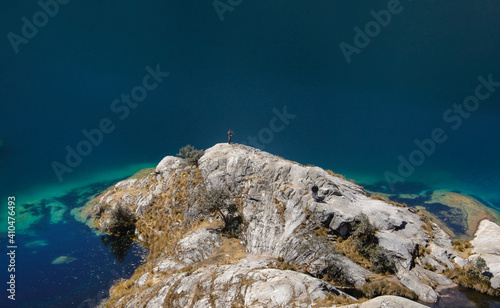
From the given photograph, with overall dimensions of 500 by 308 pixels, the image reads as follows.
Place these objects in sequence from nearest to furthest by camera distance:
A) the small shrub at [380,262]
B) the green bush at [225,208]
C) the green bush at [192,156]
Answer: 1. the small shrub at [380,262]
2. the green bush at [225,208]
3. the green bush at [192,156]

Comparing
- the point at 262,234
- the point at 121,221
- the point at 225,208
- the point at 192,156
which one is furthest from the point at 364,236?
the point at 121,221

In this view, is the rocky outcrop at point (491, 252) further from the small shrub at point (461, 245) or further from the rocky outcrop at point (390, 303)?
the rocky outcrop at point (390, 303)

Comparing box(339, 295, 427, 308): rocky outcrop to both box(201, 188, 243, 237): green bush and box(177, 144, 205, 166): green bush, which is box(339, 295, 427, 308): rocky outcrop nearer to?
box(201, 188, 243, 237): green bush

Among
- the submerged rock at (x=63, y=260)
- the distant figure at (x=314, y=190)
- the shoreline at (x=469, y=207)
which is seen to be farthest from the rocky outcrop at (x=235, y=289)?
the shoreline at (x=469, y=207)

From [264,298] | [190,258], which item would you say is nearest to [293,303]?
[264,298]

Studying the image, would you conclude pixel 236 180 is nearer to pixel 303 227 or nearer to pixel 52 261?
pixel 303 227

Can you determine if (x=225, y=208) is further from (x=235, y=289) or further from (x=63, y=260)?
(x=63, y=260)
